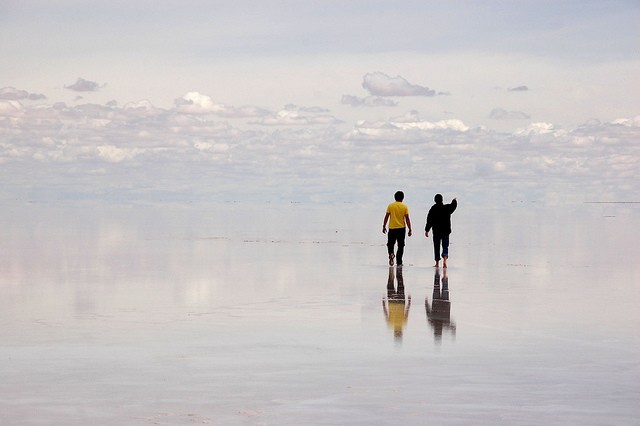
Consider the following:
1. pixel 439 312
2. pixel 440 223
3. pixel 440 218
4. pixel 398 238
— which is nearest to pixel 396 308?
pixel 439 312

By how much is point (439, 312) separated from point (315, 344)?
438 centimetres

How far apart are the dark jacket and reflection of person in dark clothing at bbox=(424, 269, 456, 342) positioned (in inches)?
189

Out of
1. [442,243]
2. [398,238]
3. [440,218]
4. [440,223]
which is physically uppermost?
[440,218]

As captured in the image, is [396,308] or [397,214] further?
[397,214]

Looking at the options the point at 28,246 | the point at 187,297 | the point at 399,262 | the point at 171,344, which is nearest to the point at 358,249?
the point at 399,262

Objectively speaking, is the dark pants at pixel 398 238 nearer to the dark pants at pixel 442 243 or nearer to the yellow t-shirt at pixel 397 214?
the yellow t-shirt at pixel 397 214

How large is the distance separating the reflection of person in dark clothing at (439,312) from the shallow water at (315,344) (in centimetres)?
5

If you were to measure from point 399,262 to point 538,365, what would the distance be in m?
16.4

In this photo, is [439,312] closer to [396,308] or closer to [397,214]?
[396,308]

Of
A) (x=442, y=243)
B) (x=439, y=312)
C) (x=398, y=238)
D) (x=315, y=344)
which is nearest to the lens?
(x=315, y=344)

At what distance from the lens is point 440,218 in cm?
2814

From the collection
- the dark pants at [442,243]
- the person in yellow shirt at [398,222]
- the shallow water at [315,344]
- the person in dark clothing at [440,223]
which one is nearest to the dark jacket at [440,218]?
the person in dark clothing at [440,223]

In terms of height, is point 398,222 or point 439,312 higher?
point 398,222

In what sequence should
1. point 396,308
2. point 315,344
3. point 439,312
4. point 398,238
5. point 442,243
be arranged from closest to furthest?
point 315,344, point 439,312, point 396,308, point 442,243, point 398,238
